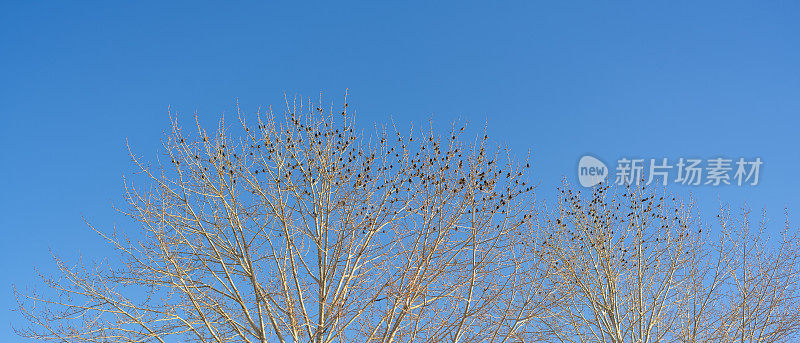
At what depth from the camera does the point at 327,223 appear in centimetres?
666

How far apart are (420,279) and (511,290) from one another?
3.40 ft

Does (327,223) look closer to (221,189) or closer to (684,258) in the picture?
(221,189)

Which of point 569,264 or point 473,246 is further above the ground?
point 569,264

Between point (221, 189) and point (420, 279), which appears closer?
point (420, 279)

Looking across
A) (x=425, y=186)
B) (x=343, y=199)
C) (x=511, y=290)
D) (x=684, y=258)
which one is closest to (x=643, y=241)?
(x=684, y=258)

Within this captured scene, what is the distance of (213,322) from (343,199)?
6.48ft

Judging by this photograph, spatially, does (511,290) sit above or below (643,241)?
below

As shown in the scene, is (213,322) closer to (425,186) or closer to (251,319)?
(251,319)

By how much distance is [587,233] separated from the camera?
9516 millimetres

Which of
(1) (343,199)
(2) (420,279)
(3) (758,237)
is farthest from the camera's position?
(3) (758,237)

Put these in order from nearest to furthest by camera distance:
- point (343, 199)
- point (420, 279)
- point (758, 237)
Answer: point (420, 279) → point (343, 199) → point (758, 237)

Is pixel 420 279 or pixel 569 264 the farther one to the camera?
pixel 569 264

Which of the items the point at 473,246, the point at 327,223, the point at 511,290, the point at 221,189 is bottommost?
the point at 511,290

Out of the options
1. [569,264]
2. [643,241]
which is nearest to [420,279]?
[569,264]
